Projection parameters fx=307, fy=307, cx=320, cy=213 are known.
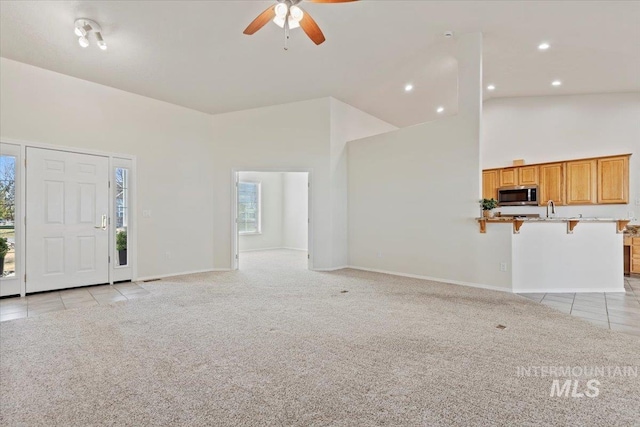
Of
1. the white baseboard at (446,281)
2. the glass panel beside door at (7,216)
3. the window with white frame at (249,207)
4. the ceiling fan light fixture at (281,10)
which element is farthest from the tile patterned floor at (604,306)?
the window with white frame at (249,207)

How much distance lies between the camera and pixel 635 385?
6.42 feet

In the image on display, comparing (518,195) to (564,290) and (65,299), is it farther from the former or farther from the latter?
(65,299)

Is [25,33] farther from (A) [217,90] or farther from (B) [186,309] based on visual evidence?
(B) [186,309]

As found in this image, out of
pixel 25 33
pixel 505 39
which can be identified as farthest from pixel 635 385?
pixel 25 33

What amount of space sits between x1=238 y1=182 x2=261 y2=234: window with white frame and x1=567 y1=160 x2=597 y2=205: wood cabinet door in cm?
797

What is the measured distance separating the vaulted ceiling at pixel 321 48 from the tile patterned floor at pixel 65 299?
3149mm

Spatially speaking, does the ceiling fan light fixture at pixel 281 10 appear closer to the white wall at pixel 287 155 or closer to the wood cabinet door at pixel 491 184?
the white wall at pixel 287 155

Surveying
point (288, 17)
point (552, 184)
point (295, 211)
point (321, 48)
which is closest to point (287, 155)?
point (321, 48)

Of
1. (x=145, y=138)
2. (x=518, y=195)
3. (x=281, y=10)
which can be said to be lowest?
(x=518, y=195)

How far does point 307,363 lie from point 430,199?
3732 millimetres

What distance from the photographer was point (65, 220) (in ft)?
14.8

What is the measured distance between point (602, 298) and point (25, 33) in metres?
7.66

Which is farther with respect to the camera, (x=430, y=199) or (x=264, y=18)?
(x=430, y=199)

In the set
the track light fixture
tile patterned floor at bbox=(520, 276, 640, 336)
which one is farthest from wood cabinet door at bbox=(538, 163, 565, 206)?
the track light fixture
